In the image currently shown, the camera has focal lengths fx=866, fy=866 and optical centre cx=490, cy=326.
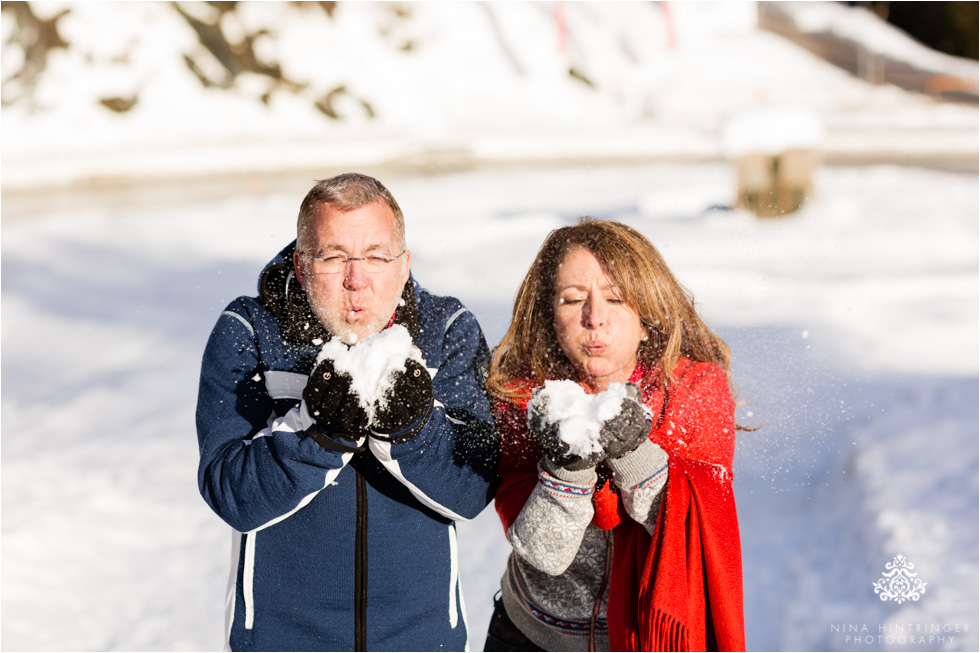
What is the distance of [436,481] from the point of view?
164 cm

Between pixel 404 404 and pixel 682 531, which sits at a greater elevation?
pixel 404 404

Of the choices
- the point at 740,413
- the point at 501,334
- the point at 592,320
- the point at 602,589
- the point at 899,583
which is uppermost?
the point at 592,320

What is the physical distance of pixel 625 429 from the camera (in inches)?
58.1

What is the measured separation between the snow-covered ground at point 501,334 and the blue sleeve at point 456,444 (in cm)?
41

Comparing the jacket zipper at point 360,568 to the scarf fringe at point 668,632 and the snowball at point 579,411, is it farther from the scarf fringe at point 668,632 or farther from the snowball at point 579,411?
the scarf fringe at point 668,632

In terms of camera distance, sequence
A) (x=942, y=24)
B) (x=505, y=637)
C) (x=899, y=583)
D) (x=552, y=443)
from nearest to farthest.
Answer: (x=552, y=443)
(x=505, y=637)
(x=899, y=583)
(x=942, y=24)

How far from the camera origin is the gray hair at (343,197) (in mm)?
1661

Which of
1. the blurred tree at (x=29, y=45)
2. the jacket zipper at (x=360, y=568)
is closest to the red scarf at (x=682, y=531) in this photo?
the jacket zipper at (x=360, y=568)

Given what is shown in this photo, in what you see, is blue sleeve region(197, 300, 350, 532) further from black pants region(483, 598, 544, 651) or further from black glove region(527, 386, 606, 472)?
black pants region(483, 598, 544, 651)

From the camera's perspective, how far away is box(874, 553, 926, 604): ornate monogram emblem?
3199 mm

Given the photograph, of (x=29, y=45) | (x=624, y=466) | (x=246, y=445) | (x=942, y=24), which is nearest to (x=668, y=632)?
(x=624, y=466)

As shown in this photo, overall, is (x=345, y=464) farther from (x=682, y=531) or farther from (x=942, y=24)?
(x=942, y=24)

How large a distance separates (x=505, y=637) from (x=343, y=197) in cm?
104

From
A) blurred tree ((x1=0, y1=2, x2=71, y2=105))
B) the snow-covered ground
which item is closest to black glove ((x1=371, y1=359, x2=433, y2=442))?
the snow-covered ground
